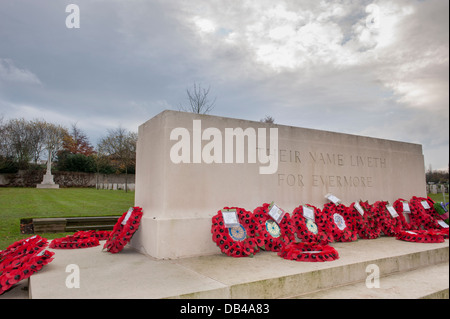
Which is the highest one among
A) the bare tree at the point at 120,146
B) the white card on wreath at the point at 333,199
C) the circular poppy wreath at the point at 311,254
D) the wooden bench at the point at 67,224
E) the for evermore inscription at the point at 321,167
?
the bare tree at the point at 120,146

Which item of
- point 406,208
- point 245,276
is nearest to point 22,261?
point 245,276

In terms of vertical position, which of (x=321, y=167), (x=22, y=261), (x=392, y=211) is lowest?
(x=22, y=261)

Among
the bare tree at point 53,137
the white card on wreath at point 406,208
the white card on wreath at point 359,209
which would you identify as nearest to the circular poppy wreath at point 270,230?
the white card on wreath at point 359,209

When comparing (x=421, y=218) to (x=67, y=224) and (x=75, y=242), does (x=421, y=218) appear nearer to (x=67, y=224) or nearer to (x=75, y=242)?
(x=75, y=242)

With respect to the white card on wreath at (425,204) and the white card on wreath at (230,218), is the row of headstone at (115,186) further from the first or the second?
the white card on wreath at (230,218)

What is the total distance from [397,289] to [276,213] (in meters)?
2.05

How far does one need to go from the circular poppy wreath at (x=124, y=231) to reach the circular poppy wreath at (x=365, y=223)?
407 cm

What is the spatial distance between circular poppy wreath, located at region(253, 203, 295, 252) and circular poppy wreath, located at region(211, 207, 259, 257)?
0.38 ft

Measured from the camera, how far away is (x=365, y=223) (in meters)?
6.13

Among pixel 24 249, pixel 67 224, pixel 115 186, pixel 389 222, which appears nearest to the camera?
pixel 24 249

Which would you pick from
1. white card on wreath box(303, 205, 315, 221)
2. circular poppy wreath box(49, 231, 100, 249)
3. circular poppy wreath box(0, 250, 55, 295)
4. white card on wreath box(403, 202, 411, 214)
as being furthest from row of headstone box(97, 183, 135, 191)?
circular poppy wreath box(0, 250, 55, 295)

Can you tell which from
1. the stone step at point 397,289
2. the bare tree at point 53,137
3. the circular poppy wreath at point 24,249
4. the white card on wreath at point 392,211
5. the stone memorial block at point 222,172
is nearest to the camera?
the stone step at point 397,289

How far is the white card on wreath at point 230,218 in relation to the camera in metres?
4.63

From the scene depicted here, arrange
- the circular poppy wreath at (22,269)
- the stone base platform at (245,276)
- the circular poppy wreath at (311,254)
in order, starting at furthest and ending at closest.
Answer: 1. the circular poppy wreath at (311,254)
2. the circular poppy wreath at (22,269)
3. the stone base platform at (245,276)
